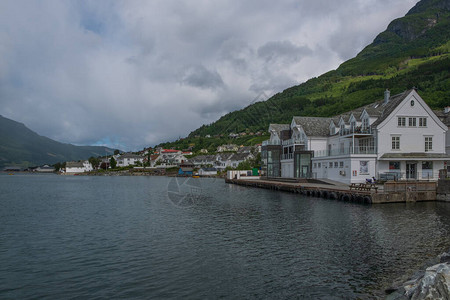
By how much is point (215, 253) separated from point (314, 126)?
164ft

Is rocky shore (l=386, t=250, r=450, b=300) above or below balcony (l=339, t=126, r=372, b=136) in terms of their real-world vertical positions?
below

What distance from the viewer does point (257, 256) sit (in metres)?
17.1

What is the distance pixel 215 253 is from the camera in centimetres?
1772

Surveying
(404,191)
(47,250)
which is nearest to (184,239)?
(47,250)

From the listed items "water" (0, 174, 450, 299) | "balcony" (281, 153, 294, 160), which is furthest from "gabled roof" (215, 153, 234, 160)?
"water" (0, 174, 450, 299)

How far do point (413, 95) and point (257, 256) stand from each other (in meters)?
42.9

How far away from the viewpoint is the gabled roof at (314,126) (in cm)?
6206

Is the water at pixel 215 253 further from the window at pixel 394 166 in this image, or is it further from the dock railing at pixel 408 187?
the window at pixel 394 166

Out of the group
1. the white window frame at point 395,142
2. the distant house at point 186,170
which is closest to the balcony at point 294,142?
the white window frame at point 395,142

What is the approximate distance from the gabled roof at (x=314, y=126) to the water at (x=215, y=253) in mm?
32416

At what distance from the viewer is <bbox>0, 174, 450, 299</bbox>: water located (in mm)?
13008

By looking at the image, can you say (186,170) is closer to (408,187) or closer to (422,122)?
(422,122)

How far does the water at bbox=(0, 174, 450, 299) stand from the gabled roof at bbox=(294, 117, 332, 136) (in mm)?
32416

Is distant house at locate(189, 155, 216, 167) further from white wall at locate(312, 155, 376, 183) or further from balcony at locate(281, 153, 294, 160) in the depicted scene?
white wall at locate(312, 155, 376, 183)
